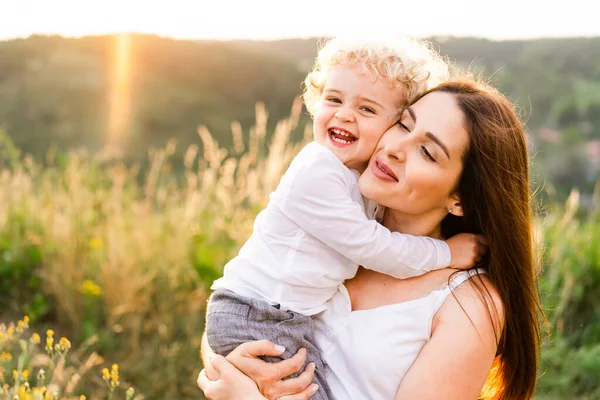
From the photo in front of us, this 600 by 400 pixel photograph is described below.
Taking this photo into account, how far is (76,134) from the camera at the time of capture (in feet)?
62.8

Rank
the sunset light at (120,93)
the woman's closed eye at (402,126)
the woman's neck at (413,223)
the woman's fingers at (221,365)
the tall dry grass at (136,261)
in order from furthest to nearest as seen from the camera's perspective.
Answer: the sunset light at (120,93)
the tall dry grass at (136,261)
the woman's neck at (413,223)
the woman's closed eye at (402,126)
the woman's fingers at (221,365)

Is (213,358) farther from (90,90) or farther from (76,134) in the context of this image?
(90,90)

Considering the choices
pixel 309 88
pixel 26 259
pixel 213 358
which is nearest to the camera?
pixel 213 358

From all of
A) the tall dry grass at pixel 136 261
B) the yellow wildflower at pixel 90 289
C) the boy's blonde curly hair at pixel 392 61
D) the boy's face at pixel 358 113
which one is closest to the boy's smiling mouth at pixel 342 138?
the boy's face at pixel 358 113

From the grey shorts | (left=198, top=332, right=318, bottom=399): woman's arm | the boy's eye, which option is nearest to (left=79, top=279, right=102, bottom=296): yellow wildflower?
the grey shorts

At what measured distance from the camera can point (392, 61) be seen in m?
2.24

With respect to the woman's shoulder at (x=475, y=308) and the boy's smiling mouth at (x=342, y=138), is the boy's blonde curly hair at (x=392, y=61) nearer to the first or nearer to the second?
the boy's smiling mouth at (x=342, y=138)

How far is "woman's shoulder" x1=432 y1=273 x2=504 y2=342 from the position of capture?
199 centimetres

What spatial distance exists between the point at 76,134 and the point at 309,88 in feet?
59.0

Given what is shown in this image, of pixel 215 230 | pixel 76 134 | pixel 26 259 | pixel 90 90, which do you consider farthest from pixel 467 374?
pixel 90 90

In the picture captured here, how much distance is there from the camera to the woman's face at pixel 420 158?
6.82ft

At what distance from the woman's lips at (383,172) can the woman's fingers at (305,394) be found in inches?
27.8

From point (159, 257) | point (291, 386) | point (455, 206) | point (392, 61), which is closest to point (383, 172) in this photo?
point (455, 206)

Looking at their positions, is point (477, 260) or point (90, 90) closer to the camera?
point (477, 260)
